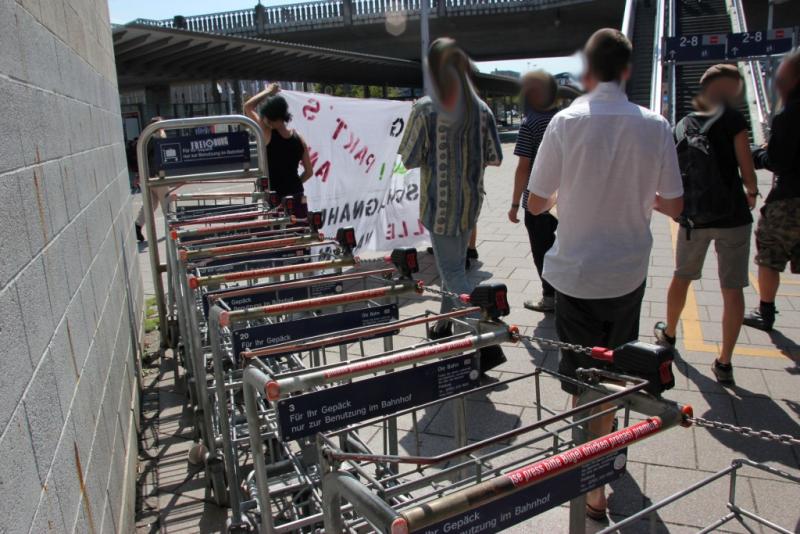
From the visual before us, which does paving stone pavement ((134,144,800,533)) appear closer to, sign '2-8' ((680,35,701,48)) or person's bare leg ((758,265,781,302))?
person's bare leg ((758,265,781,302))

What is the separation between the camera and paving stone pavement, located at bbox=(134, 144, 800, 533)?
9.57 ft

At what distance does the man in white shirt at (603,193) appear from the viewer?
8.58 ft

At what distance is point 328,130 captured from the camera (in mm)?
6688

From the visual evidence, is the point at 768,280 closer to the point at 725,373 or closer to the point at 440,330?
the point at 725,373

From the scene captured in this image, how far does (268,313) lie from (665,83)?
17770 millimetres

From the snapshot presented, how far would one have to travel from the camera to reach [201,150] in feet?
16.7

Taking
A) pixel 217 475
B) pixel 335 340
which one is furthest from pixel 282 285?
pixel 217 475

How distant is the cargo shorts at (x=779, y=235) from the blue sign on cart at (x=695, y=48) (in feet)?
43.4

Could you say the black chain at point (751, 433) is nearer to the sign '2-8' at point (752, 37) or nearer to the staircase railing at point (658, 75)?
the staircase railing at point (658, 75)

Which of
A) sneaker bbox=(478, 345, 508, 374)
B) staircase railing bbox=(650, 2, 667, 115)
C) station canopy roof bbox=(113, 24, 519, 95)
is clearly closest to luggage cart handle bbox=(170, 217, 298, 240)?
sneaker bbox=(478, 345, 508, 374)

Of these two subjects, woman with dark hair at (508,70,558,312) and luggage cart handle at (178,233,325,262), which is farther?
woman with dark hair at (508,70,558,312)

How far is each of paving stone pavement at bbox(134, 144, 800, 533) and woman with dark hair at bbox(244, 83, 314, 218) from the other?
4.80 feet

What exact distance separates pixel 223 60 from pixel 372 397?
2631 centimetres

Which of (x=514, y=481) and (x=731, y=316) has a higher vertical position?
(x=514, y=481)
